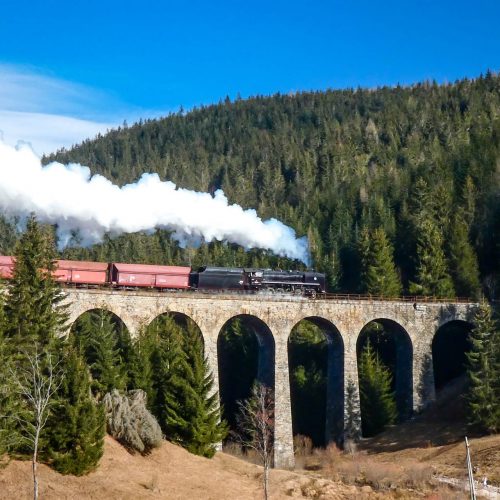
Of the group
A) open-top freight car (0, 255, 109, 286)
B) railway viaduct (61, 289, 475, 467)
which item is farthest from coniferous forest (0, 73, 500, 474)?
open-top freight car (0, 255, 109, 286)

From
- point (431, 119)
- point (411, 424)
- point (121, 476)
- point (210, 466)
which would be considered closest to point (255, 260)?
point (411, 424)

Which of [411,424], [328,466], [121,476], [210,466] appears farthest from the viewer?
[411,424]

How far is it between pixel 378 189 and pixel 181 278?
6674 cm

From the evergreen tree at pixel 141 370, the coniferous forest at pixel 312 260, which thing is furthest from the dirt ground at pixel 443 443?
the evergreen tree at pixel 141 370

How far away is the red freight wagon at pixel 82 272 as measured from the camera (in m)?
57.0

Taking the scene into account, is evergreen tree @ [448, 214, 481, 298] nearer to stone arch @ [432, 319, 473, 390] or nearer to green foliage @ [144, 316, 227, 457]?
stone arch @ [432, 319, 473, 390]

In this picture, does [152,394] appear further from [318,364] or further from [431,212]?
[431,212]

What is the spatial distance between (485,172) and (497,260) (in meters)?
27.6

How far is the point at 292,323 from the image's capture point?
62.0 metres

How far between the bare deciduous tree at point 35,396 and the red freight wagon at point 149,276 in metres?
18.7

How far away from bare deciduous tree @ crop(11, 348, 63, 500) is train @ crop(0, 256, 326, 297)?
56.4 ft

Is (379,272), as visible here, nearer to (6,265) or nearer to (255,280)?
(255,280)

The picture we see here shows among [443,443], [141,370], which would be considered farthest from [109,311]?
Answer: [443,443]

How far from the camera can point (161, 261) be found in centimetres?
11469
